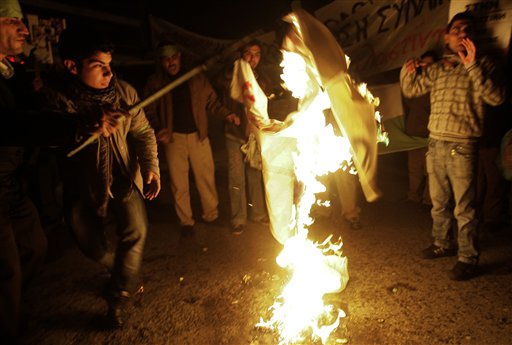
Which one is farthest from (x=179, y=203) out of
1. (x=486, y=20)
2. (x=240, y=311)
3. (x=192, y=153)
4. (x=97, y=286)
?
(x=486, y=20)

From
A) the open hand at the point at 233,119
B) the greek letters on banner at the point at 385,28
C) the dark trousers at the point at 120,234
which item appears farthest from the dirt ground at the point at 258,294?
the greek letters on banner at the point at 385,28

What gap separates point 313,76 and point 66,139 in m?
1.95

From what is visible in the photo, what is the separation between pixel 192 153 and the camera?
5809mm

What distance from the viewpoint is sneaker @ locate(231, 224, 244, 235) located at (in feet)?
18.6

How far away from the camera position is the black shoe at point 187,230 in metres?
5.73

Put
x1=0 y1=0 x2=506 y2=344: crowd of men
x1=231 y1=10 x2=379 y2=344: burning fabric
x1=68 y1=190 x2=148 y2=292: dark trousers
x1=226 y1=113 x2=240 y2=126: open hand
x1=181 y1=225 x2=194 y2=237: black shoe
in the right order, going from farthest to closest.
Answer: x1=181 y1=225 x2=194 y2=237: black shoe, x1=226 y1=113 x2=240 y2=126: open hand, x1=68 y1=190 x2=148 y2=292: dark trousers, x1=0 y1=0 x2=506 y2=344: crowd of men, x1=231 y1=10 x2=379 y2=344: burning fabric

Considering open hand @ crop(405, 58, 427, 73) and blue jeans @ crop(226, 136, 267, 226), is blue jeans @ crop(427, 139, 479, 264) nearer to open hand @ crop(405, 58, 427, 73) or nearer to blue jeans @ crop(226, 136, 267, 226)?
open hand @ crop(405, 58, 427, 73)

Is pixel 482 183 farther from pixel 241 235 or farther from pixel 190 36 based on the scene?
pixel 190 36

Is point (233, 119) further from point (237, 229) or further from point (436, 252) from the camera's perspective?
point (436, 252)

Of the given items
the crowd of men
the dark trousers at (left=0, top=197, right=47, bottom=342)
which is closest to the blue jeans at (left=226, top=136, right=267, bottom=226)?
the crowd of men

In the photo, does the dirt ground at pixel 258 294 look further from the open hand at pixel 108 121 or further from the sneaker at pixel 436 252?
the open hand at pixel 108 121

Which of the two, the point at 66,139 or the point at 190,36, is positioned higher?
the point at 190,36

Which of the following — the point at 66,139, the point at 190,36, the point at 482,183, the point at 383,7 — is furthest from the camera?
the point at 190,36

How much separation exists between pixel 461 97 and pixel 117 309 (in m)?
4.00
